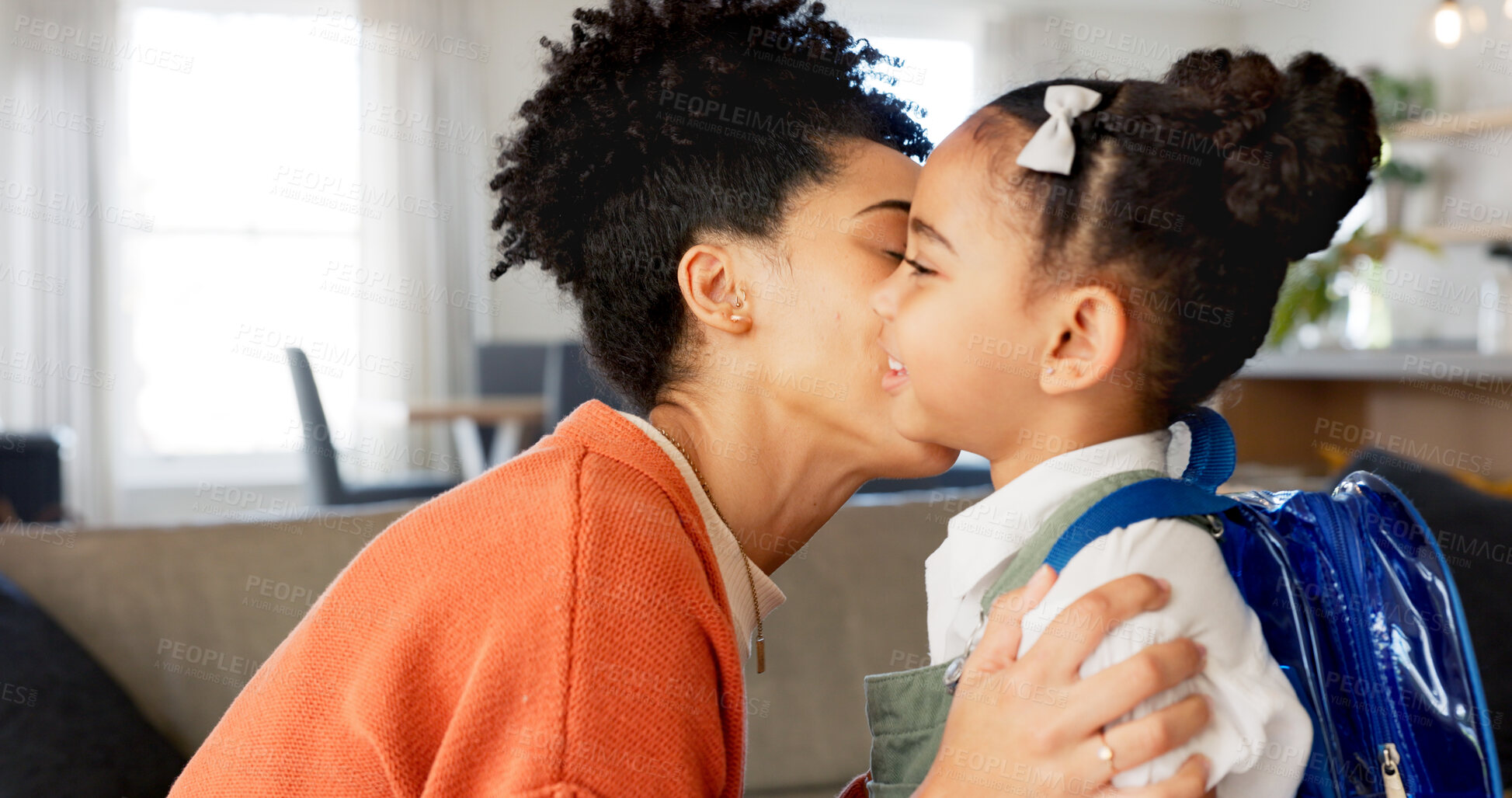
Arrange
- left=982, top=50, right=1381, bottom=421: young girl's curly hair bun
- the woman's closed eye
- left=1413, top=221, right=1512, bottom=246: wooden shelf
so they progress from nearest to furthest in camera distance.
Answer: left=982, top=50, right=1381, bottom=421: young girl's curly hair bun
the woman's closed eye
left=1413, top=221, right=1512, bottom=246: wooden shelf

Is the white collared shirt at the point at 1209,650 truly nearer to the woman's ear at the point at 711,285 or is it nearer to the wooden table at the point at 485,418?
the woman's ear at the point at 711,285

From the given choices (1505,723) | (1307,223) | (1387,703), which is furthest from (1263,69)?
(1505,723)

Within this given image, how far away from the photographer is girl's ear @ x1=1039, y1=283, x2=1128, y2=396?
0.86 metres

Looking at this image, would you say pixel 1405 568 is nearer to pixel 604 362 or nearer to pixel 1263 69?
pixel 1263 69

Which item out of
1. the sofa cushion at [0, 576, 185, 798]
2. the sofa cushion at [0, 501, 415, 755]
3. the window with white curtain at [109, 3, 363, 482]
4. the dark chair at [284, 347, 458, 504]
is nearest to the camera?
the sofa cushion at [0, 576, 185, 798]

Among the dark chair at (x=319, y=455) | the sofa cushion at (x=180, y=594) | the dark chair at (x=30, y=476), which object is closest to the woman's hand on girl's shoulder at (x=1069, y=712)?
the sofa cushion at (x=180, y=594)

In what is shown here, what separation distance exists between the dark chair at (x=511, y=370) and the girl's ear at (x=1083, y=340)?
16.8 feet

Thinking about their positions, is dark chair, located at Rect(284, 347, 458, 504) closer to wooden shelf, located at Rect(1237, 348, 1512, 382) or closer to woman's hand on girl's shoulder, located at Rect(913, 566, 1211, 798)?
wooden shelf, located at Rect(1237, 348, 1512, 382)

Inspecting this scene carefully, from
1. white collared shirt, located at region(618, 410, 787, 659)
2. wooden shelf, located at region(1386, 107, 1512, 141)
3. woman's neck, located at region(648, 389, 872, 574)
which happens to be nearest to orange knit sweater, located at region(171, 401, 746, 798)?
white collared shirt, located at region(618, 410, 787, 659)

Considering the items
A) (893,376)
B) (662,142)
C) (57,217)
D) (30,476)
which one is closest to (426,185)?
(57,217)

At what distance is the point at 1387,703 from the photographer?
31.3 inches

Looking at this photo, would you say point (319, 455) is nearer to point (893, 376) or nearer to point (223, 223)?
point (893, 376)

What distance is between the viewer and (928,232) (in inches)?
37.5

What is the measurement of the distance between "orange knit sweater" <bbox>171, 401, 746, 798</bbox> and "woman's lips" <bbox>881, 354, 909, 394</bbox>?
9.8 inches
